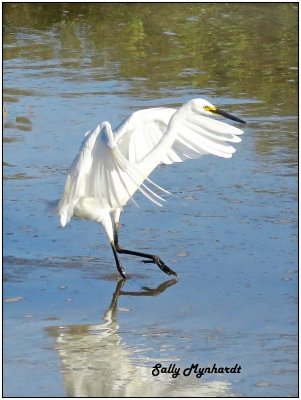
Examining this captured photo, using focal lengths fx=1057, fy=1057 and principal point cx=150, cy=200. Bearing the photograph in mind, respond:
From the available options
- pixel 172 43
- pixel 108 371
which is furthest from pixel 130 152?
pixel 172 43

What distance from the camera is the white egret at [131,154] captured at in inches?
269

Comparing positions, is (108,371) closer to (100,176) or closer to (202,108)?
(100,176)

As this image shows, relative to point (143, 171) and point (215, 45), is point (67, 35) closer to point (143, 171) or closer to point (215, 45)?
point (215, 45)

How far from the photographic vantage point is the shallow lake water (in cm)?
570

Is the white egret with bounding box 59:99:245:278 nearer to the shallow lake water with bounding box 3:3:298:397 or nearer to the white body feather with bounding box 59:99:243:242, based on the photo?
the white body feather with bounding box 59:99:243:242

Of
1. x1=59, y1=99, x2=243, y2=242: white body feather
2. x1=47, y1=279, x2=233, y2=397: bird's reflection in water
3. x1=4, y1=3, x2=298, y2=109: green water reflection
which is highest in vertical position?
x1=59, y1=99, x2=243, y2=242: white body feather

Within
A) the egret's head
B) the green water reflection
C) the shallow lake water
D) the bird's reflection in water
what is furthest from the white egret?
the green water reflection

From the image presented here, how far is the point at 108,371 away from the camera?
5.62m

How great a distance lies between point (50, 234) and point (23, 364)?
2312 mm

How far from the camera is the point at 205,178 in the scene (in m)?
8.98

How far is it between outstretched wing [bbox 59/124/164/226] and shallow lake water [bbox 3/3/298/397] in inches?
18.0

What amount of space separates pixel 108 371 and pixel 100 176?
1.73 meters

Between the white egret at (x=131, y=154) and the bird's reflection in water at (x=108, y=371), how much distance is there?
958 mm

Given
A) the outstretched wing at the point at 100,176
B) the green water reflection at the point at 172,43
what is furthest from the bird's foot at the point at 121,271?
the green water reflection at the point at 172,43
